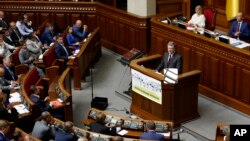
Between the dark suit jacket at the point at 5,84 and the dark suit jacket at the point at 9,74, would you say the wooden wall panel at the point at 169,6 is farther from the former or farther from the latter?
the dark suit jacket at the point at 5,84

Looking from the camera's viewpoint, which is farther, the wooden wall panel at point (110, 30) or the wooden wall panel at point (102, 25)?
the wooden wall panel at point (102, 25)

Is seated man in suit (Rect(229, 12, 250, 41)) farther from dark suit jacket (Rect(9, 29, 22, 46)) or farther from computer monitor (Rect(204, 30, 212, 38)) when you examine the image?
dark suit jacket (Rect(9, 29, 22, 46))

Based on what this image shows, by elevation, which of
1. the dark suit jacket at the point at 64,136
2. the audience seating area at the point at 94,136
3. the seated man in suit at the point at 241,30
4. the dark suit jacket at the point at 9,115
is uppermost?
the seated man in suit at the point at 241,30

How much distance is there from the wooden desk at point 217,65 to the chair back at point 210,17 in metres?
0.99

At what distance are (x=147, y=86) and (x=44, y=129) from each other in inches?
99.6

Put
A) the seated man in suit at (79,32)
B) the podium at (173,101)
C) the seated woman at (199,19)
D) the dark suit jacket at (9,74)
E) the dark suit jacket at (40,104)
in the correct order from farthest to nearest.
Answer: the seated man in suit at (79,32), the seated woman at (199,19), the dark suit jacket at (9,74), the podium at (173,101), the dark suit jacket at (40,104)

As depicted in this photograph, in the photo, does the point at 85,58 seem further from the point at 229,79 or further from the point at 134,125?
the point at 134,125

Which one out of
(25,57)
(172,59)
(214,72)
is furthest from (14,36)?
(214,72)

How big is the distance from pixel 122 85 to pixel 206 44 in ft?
7.72

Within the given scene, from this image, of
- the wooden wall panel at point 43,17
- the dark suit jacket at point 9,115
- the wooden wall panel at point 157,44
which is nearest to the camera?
the dark suit jacket at point 9,115

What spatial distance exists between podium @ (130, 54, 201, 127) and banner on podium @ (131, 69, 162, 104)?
74mm

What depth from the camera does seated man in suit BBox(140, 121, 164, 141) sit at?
8.47 m

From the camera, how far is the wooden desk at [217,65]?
35.6ft

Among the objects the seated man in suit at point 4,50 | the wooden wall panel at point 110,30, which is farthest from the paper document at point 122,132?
the wooden wall panel at point 110,30
